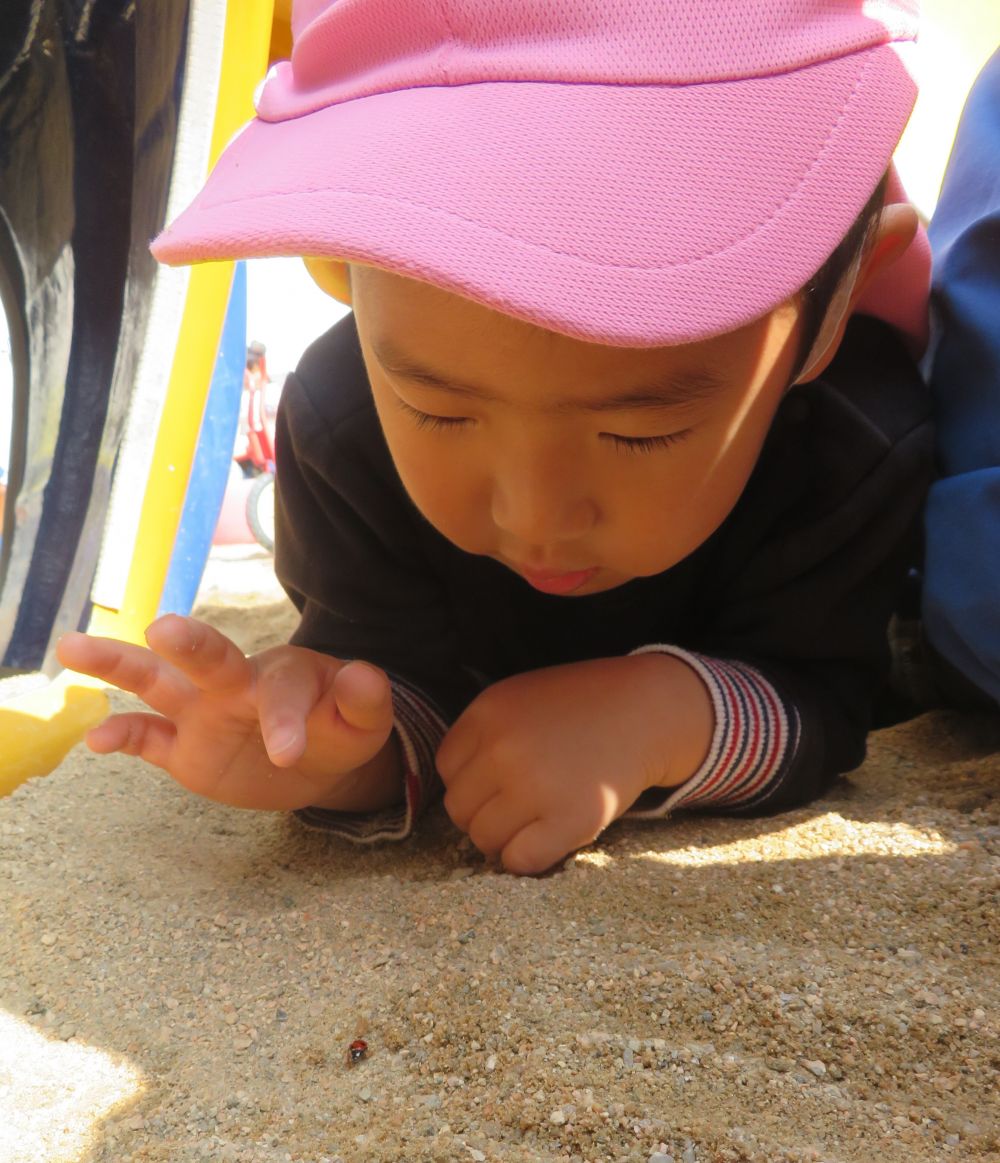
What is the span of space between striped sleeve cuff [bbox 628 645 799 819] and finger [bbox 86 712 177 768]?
1.37ft

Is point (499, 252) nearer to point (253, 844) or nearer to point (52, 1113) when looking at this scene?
point (52, 1113)

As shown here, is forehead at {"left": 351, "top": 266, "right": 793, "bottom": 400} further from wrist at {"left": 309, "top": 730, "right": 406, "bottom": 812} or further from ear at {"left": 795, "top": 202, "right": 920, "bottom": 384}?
wrist at {"left": 309, "top": 730, "right": 406, "bottom": 812}

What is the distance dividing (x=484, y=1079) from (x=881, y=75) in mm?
646

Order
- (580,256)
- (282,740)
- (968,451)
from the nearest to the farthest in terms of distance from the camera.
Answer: (580,256), (282,740), (968,451)

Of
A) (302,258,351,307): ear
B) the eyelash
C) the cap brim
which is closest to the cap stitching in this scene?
the cap brim

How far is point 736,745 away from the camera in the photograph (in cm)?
99

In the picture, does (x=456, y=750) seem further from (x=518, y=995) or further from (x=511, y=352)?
(x=511, y=352)

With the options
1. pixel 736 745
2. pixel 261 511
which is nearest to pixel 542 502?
pixel 736 745

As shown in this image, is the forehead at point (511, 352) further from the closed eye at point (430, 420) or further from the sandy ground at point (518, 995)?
the sandy ground at point (518, 995)

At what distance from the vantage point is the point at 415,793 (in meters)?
1.04

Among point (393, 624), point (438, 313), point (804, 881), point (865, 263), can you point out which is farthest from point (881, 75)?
point (393, 624)

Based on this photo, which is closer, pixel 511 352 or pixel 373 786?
pixel 511 352

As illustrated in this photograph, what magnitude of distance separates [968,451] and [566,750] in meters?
0.45

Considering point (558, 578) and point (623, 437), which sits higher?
point (623, 437)
